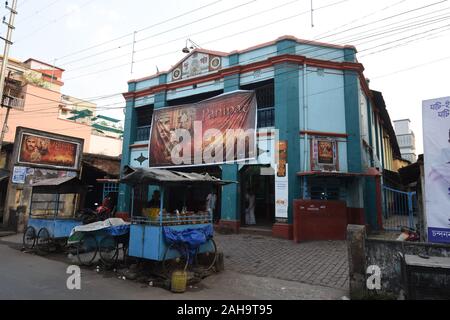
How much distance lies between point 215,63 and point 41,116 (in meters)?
20.9

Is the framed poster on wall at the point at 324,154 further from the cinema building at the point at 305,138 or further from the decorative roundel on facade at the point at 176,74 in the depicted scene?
the decorative roundel on facade at the point at 176,74

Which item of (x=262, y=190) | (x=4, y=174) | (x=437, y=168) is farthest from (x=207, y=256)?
(x=4, y=174)

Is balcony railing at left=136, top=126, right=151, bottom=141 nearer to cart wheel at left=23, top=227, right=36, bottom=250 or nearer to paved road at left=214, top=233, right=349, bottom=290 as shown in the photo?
cart wheel at left=23, top=227, right=36, bottom=250

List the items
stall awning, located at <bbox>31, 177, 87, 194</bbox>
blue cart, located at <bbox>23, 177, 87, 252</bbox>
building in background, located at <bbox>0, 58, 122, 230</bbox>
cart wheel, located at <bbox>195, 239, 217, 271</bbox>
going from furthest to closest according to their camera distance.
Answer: building in background, located at <bbox>0, 58, 122, 230</bbox>
stall awning, located at <bbox>31, 177, 87, 194</bbox>
blue cart, located at <bbox>23, 177, 87, 252</bbox>
cart wheel, located at <bbox>195, 239, 217, 271</bbox>

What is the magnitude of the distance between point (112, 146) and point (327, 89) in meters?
30.3

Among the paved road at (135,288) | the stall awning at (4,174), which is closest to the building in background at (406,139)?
the paved road at (135,288)

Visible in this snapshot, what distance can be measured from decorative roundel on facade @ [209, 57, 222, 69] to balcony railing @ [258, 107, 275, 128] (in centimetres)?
363

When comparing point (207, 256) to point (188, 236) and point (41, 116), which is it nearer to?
point (188, 236)

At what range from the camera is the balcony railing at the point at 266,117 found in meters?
14.5

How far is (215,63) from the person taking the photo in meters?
16.3

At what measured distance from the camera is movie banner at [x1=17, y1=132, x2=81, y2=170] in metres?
17.5

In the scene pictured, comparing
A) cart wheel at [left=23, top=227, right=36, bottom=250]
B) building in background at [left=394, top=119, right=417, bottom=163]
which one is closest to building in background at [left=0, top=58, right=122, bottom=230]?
cart wheel at [left=23, top=227, right=36, bottom=250]
